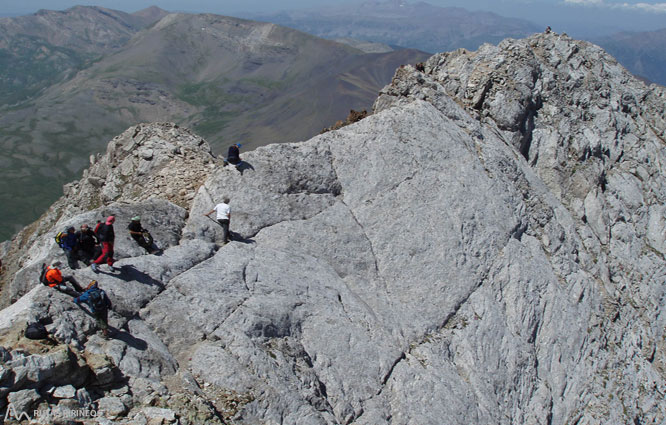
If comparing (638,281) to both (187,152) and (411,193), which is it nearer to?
(411,193)

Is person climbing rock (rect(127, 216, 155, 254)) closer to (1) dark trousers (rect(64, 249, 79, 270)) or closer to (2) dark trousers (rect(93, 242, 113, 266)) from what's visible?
(2) dark trousers (rect(93, 242, 113, 266))

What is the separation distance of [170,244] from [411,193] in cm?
1515

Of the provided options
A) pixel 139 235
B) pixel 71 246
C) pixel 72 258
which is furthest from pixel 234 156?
pixel 72 258

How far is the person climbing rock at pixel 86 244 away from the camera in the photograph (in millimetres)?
18094

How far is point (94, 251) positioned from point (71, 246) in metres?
0.97

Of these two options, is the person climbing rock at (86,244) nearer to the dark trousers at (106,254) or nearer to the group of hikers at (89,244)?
the group of hikers at (89,244)

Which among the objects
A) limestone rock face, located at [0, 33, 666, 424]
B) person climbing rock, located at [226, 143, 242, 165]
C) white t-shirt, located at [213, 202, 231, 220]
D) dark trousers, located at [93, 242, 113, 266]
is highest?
person climbing rock, located at [226, 143, 242, 165]

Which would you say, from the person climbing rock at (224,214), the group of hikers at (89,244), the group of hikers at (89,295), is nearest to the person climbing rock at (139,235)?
the group of hikers at (89,244)

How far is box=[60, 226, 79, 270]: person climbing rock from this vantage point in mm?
17625

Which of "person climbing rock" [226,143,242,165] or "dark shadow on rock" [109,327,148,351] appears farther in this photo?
"person climbing rock" [226,143,242,165]

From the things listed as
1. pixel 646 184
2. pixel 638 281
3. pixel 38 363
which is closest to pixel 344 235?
pixel 38 363

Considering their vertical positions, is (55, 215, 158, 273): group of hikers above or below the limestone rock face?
above

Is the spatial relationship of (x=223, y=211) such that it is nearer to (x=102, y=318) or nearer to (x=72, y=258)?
(x=72, y=258)

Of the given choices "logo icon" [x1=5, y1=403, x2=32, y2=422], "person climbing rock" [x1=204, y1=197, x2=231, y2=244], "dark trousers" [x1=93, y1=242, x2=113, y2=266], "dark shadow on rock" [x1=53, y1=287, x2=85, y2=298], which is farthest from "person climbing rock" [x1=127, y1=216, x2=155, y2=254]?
"logo icon" [x1=5, y1=403, x2=32, y2=422]
